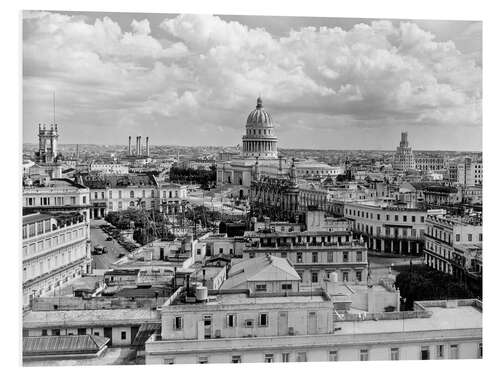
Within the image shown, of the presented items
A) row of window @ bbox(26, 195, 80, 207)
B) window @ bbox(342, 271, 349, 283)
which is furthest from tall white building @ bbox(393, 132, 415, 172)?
row of window @ bbox(26, 195, 80, 207)

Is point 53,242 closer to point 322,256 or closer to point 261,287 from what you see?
point 261,287

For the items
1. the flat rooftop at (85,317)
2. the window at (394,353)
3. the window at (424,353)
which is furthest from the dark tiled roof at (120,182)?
the window at (424,353)

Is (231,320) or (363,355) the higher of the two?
(231,320)

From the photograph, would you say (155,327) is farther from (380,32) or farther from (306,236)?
(380,32)

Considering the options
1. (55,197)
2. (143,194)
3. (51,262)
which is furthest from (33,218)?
(143,194)

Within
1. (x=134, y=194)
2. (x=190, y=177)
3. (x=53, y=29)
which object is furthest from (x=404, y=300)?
(x=190, y=177)

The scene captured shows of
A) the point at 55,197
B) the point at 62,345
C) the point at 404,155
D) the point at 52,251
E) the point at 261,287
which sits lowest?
the point at 62,345

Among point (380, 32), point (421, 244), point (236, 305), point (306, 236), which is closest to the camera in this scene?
point (236, 305)
